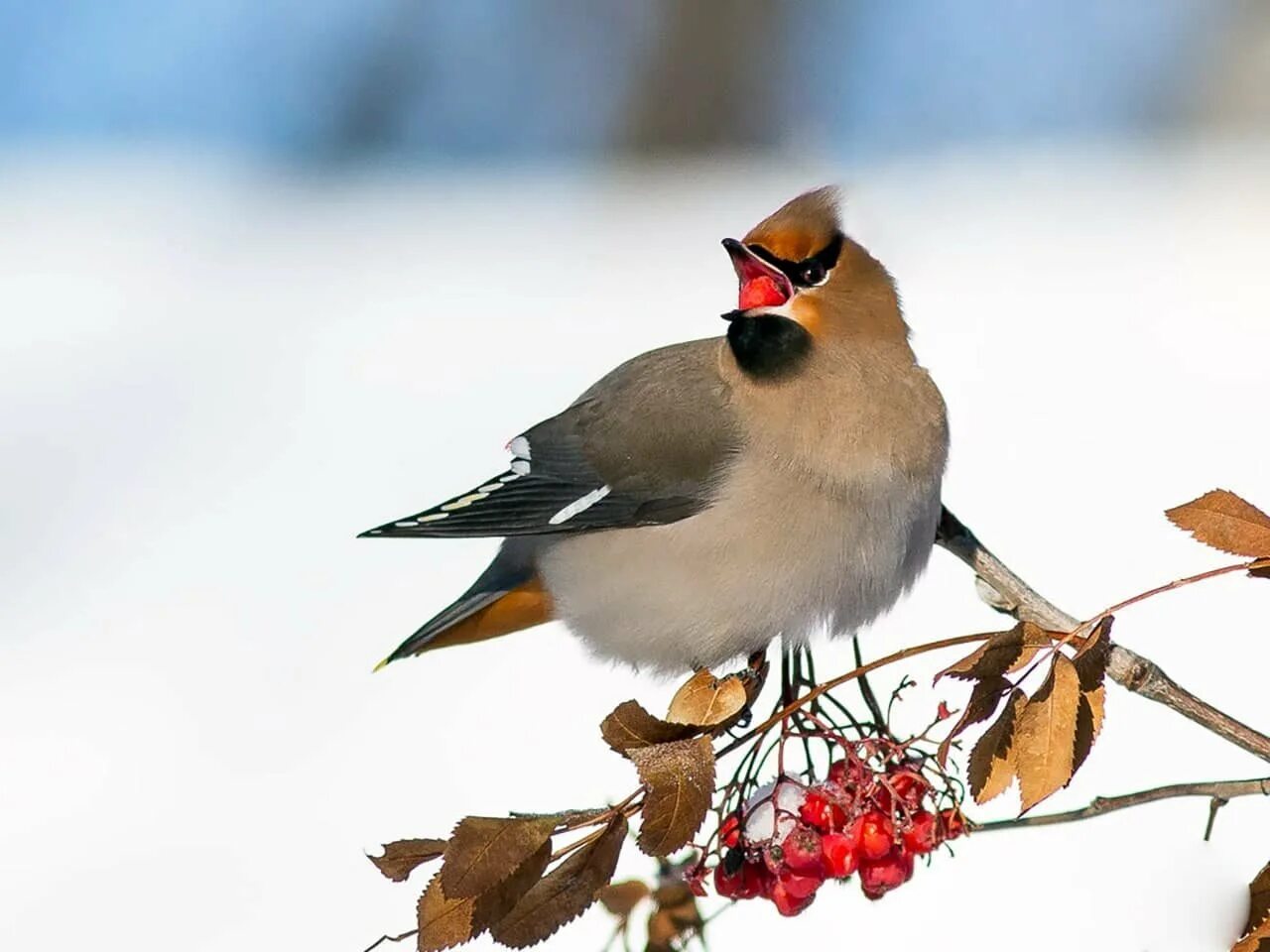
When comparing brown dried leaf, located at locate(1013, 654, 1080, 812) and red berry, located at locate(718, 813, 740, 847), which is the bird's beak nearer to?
red berry, located at locate(718, 813, 740, 847)

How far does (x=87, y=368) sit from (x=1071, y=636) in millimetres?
3163

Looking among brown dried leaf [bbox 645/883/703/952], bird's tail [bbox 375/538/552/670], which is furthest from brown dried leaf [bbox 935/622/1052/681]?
bird's tail [bbox 375/538/552/670]

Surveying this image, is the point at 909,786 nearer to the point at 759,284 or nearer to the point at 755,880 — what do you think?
the point at 755,880

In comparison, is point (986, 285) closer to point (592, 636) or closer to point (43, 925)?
point (592, 636)

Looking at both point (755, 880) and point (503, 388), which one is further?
point (503, 388)

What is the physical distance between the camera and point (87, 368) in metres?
3.88

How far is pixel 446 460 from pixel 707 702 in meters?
1.99

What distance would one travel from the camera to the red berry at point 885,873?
1401mm

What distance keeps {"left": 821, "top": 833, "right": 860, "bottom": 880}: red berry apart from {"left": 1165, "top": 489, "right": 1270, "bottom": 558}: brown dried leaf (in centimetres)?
42

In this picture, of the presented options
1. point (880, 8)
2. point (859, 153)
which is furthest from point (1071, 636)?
point (880, 8)

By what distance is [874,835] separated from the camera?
138 cm

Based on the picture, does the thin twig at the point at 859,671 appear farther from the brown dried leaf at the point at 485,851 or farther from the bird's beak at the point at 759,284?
the bird's beak at the point at 759,284

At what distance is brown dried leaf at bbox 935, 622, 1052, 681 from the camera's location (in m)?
1.12

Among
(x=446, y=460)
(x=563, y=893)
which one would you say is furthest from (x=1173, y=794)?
(x=446, y=460)
